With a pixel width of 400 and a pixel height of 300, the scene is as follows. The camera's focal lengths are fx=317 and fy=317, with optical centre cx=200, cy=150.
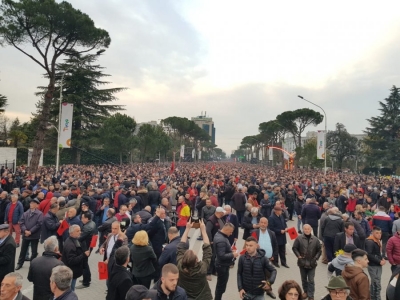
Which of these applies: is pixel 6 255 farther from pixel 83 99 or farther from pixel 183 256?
pixel 83 99

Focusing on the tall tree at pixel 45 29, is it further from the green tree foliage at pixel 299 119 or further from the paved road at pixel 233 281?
the green tree foliage at pixel 299 119

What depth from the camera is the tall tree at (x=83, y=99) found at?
3869 cm

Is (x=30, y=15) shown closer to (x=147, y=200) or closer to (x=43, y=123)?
(x=43, y=123)

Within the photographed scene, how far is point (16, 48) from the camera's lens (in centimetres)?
2080

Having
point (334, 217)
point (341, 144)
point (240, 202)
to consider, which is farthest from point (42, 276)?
point (341, 144)

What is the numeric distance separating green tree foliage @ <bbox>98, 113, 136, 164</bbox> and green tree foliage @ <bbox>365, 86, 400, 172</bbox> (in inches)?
1483

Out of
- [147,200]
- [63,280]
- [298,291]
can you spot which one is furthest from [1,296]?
[147,200]

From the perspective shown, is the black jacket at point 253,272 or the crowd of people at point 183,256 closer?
the crowd of people at point 183,256

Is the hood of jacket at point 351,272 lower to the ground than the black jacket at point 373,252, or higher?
higher

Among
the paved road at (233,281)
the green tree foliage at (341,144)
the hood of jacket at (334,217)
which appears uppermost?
the green tree foliage at (341,144)

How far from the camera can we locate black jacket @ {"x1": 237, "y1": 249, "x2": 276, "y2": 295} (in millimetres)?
4312

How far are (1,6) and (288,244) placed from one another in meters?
21.7

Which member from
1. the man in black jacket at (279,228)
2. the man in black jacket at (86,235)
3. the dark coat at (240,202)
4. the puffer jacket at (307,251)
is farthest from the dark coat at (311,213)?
the man in black jacket at (86,235)

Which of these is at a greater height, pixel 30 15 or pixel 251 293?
pixel 30 15
